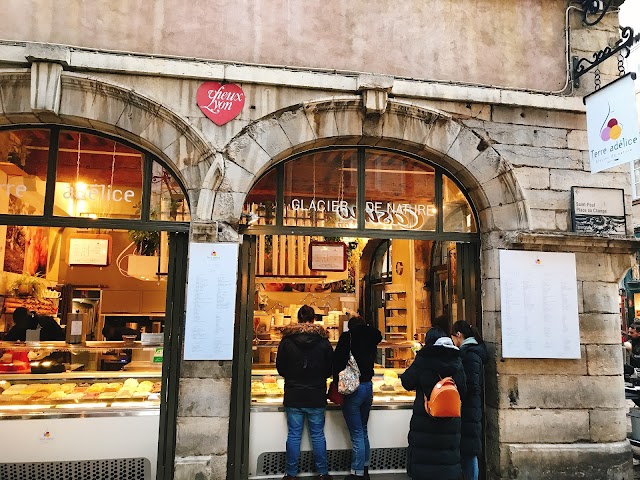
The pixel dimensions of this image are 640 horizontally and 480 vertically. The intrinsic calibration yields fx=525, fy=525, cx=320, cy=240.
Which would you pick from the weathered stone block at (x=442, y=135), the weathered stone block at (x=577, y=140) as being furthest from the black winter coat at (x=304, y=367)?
the weathered stone block at (x=577, y=140)

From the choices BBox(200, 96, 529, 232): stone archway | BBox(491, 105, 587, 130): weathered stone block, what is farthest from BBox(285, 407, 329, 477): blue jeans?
BBox(491, 105, 587, 130): weathered stone block

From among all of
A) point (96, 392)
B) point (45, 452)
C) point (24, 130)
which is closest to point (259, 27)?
point (24, 130)

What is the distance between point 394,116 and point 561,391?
12.0 feet

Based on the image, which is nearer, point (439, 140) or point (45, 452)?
point (45, 452)

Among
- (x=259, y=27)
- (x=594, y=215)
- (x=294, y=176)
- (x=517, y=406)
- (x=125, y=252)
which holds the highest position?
(x=259, y=27)

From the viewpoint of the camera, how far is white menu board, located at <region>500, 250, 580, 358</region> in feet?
19.4

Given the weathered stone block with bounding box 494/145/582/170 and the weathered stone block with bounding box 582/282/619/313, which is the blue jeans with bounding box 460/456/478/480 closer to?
the weathered stone block with bounding box 582/282/619/313

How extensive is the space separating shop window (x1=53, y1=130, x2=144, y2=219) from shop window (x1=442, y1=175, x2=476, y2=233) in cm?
355

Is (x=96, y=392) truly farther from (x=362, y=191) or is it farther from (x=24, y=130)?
(x=362, y=191)

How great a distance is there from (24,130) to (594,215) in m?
6.54

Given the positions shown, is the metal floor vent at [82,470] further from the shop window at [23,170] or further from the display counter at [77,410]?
the shop window at [23,170]

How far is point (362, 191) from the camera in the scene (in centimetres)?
620

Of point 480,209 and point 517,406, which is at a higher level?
point 480,209

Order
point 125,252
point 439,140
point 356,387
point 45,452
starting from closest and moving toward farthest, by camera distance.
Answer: point 45,452 → point 356,387 → point 439,140 → point 125,252
